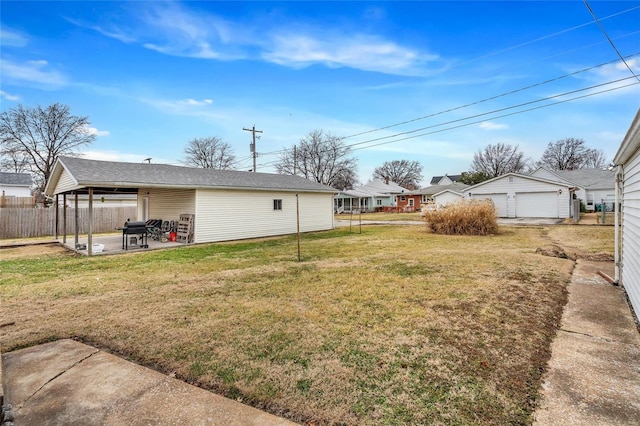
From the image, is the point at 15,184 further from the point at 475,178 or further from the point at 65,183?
the point at 475,178

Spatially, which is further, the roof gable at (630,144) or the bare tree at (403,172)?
the bare tree at (403,172)

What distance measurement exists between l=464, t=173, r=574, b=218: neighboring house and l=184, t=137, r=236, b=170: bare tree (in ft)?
100

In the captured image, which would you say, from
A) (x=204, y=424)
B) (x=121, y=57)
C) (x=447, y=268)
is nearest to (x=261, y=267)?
(x=447, y=268)

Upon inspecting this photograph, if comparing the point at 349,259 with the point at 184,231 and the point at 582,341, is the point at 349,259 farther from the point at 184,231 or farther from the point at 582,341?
the point at 184,231

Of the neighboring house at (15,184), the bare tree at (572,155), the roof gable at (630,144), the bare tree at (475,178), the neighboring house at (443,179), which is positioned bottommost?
the roof gable at (630,144)

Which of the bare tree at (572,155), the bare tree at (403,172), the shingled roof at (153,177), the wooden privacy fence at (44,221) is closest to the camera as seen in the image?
the shingled roof at (153,177)

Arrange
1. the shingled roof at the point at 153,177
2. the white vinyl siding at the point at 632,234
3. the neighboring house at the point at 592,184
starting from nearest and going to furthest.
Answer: the white vinyl siding at the point at 632,234 < the shingled roof at the point at 153,177 < the neighboring house at the point at 592,184

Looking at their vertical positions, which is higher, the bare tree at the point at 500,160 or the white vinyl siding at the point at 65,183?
the bare tree at the point at 500,160

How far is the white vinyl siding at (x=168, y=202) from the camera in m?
12.1

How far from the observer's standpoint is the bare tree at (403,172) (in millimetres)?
56281

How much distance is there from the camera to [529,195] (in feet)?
70.0

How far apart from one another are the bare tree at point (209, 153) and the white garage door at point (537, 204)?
32.5 metres

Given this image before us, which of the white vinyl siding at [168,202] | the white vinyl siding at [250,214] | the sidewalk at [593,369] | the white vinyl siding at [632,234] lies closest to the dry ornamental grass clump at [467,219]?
the white vinyl siding at [250,214]

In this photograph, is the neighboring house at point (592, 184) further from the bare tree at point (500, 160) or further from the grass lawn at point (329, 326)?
the grass lawn at point (329, 326)
